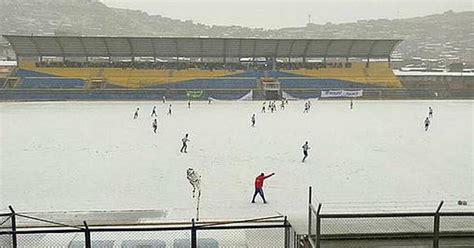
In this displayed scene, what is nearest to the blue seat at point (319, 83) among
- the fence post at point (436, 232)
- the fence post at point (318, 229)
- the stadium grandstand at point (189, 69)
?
the stadium grandstand at point (189, 69)

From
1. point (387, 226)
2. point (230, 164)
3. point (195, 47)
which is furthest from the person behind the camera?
point (195, 47)

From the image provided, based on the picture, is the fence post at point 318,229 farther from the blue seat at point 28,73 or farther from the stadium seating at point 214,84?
the blue seat at point 28,73

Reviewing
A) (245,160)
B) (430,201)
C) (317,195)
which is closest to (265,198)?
(317,195)

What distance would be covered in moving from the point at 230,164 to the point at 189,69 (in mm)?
41585

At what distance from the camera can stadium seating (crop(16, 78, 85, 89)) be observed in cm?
5062

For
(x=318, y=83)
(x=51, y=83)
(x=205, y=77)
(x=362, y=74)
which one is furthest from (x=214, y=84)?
(x=362, y=74)

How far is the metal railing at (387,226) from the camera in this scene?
4574mm

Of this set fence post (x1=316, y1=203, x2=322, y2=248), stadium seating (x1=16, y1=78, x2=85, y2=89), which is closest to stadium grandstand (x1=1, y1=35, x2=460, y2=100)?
stadium seating (x1=16, y1=78, x2=85, y2=89)

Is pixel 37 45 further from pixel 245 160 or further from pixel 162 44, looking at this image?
pixel 245 160

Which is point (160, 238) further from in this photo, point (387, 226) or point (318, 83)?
point (318, 83)

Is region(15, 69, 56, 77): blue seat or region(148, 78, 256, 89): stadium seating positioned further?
region(148, 78, 256, 89): stadium seating

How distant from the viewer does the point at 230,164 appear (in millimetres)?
16781

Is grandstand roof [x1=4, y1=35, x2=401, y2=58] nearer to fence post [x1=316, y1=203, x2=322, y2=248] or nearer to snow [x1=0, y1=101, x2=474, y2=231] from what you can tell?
snow [x1=0, y1=101, x2=474, y2=231]

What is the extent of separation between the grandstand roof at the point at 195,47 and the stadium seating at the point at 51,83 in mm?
4227
